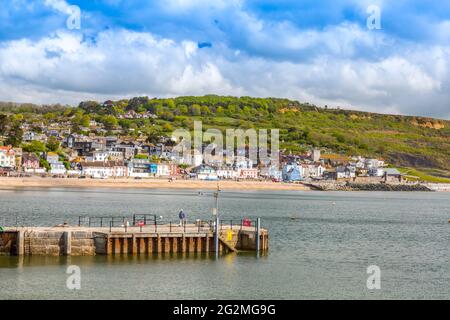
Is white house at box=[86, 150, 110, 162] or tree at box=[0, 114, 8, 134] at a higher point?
tree at box=[0, 114, 8, 134]

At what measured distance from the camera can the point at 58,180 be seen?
484 feet

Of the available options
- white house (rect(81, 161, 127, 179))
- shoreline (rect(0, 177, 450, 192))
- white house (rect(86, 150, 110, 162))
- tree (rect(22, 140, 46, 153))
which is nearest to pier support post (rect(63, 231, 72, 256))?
shoreline (rect(0, 177, 450, 192))

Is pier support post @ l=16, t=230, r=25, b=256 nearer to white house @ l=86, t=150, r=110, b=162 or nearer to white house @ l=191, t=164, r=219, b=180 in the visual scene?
white house @ l=191, t=164, r=219, b=180

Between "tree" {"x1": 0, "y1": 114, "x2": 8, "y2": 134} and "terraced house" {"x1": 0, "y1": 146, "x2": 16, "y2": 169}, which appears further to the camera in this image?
"tree" {"x1": 0, "y1": 114, "x2": 8, "y2": 134}

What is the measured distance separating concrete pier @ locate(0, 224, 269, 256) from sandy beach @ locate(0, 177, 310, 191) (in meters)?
94.8

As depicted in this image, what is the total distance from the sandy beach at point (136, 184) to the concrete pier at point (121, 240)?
94808mm

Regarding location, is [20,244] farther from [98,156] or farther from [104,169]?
[98,156]

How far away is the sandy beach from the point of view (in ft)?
455

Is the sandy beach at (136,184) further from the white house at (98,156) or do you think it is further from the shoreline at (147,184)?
the white house at (98,156)

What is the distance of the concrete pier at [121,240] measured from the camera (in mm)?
38094

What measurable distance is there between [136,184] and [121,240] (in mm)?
123151

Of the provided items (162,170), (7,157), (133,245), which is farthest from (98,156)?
(133,245)
